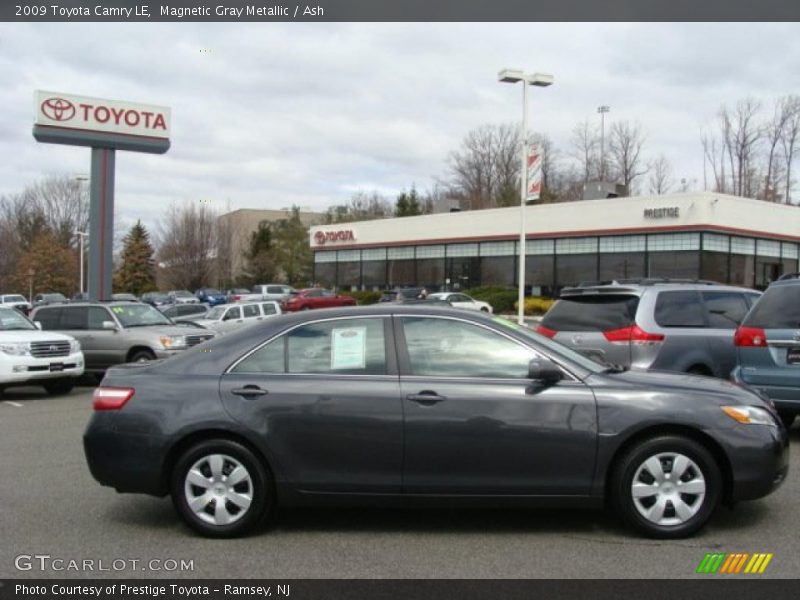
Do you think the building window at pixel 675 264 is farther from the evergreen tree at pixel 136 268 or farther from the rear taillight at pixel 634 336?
the evergreen tree at pixel 136 268

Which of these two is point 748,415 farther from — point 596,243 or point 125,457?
point 596,243

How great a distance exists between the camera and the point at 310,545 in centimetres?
518

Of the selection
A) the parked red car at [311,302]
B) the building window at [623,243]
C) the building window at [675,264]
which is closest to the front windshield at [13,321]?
the parked red car at [311,302]

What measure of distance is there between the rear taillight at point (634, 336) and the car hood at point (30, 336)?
955 cm

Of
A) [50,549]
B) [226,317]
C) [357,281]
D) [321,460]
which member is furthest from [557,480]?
[357,281]

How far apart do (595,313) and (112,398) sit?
6.25 meters

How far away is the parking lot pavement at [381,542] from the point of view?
4.71m

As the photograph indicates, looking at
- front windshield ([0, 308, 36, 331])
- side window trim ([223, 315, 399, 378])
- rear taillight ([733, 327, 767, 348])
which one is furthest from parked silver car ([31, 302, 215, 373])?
rear taillight ([733, 327, 767, 348])

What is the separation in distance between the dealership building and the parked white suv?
28.7 m

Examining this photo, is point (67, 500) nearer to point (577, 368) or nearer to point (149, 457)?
point (149, 457)

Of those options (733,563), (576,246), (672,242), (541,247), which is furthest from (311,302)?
(733,563)

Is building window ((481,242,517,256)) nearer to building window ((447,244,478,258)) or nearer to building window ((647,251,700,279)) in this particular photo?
building window ((447,244,478,258))

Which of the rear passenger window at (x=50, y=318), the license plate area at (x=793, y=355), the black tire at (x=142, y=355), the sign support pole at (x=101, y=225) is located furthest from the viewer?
the sign support pole at (x=101, y=225)

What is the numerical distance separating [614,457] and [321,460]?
200 centimetres
